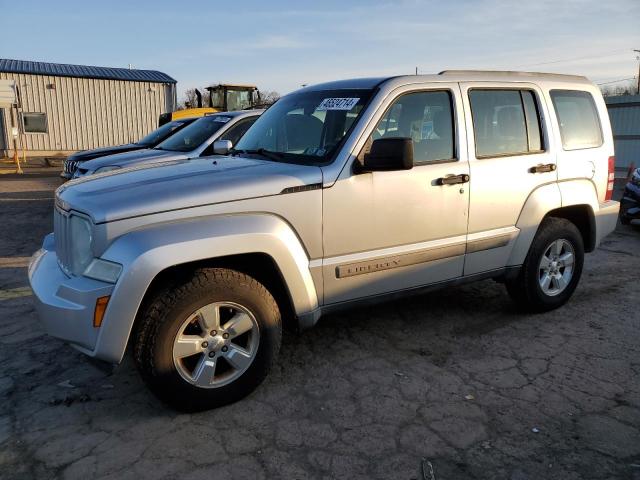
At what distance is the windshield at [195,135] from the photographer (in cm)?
784

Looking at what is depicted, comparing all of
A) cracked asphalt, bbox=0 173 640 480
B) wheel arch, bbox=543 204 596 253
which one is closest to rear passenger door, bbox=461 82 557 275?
wheel arch, bbox=543 204 596 253

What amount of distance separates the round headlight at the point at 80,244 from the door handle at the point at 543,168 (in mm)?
3292

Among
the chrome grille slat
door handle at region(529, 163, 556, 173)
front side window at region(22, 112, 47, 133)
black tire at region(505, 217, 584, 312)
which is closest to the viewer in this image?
the chrome grille slat

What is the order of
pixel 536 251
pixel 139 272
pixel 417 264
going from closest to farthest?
pixel 139 272
pixel 417 264
pixel 536 251

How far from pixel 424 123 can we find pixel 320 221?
1.17 meters

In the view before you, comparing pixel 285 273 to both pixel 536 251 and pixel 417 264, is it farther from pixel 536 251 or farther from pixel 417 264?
pixel 536 251

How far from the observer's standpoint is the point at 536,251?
4449mm

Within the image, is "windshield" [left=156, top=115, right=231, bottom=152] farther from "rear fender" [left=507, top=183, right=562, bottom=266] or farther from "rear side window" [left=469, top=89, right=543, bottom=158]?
"rear fender" [left=507, top=183, right=562, bottom=266]

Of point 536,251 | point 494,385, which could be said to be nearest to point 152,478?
point 494,385

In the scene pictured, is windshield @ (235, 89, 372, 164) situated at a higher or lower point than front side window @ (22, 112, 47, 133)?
lower

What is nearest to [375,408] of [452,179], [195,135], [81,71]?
[452,179]

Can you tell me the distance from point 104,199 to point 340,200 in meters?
1.40

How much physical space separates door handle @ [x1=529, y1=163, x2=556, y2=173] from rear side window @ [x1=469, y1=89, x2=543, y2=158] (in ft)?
0.47

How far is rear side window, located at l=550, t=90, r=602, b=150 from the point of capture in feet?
14.8
